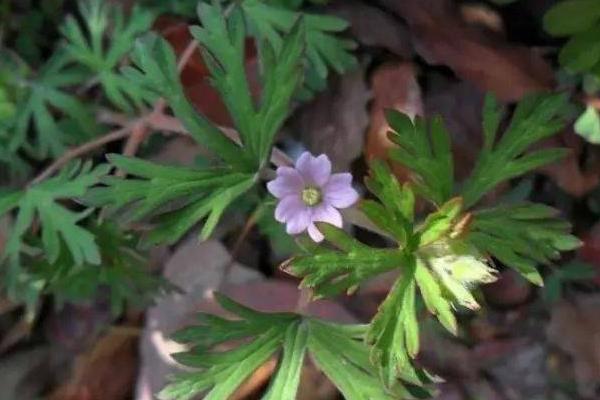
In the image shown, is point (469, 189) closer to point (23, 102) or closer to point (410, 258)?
point (410, 258)

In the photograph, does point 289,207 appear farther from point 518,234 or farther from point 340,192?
point 518,234

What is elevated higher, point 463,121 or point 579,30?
point 579,30

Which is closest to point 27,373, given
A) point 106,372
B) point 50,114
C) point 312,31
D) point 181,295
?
point 106,372

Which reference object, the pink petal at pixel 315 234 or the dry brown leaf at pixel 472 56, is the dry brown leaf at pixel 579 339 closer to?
the dry brown leaf at pixel 472 56

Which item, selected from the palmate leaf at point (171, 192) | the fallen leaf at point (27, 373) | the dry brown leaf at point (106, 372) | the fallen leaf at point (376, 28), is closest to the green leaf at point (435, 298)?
the palmate leaf at point (171, 192)

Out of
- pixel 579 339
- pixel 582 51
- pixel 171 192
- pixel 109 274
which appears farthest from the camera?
pixel 579 339

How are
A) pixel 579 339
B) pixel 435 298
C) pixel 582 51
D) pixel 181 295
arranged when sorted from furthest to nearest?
pixel 181 295 → pixel 579 339 → pixel 582 51 → pixel 435 298
